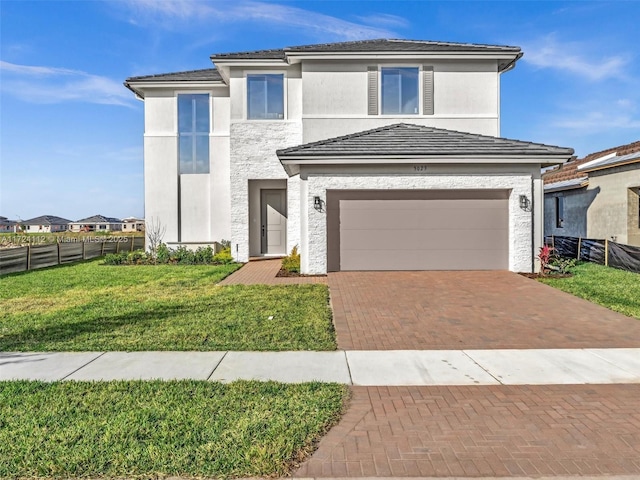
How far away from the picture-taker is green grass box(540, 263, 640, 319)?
30.2 feet

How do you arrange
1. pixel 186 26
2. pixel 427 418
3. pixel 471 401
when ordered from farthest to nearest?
pixel 186 26
pixel 471 401
pixel 427 418

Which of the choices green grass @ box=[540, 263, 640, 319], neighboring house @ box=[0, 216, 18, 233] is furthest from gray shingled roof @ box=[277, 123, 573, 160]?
neighboring house @ box=[0, 216, 18, 233]

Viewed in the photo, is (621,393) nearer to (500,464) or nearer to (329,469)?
(500,464)

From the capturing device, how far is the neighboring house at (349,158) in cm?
1340

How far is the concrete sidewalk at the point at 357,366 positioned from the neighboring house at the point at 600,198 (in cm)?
1095

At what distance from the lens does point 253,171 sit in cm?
1698

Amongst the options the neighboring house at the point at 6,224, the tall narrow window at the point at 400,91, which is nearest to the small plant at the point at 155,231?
the tall narrow window at the point at 400,91

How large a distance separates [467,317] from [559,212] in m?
17.6

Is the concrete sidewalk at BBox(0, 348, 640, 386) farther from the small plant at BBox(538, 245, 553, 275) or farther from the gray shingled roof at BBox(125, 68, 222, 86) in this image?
the gray shingled roof at BBox(125, 68, 222, 86)

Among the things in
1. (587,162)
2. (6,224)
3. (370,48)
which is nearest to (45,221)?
(6,224)

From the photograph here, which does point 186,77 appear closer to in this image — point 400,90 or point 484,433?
point 400,90

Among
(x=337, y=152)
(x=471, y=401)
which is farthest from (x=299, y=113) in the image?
(x=471, y=401)

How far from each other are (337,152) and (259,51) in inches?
284

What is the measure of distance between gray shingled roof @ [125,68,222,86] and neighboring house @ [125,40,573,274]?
0.09m
